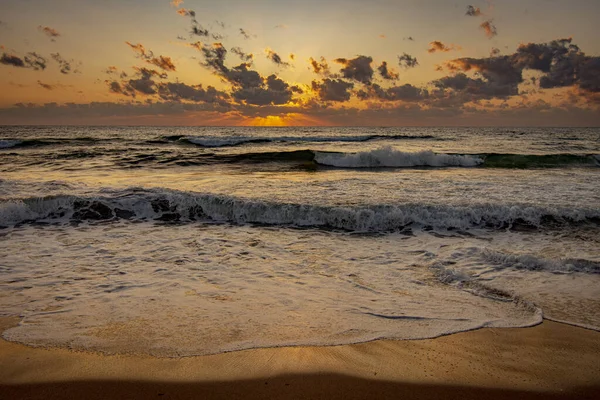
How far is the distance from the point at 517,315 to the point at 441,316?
821 mm

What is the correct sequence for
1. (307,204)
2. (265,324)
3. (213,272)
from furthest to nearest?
1. (307,204)
2. (213,272)
3. (265,324)

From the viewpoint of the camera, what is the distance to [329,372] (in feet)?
9.77

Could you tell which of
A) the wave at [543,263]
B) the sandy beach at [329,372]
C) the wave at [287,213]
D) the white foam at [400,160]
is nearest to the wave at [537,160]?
the white foam at [400,160]

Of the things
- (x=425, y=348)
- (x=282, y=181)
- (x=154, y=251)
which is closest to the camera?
(x=425, y=348)

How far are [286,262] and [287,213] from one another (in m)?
2.99

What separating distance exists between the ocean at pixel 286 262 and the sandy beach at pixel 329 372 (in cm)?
19

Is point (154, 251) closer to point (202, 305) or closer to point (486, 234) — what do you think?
point (202, 305)

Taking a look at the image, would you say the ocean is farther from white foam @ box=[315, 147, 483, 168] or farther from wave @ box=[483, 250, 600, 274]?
white foam @ box=[315, 147, 483, 168]

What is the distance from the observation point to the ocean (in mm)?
3779

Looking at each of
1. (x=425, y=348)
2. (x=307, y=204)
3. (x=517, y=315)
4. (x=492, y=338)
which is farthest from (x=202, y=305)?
(x=307, y=204)

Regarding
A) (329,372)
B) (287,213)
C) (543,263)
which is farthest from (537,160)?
(329,372)

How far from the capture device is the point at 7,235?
7438 mm

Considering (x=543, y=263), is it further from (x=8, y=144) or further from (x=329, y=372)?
(x=8, y=144)

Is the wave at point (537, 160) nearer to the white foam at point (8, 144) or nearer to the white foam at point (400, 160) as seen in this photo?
the white foam at point (400, 160)
